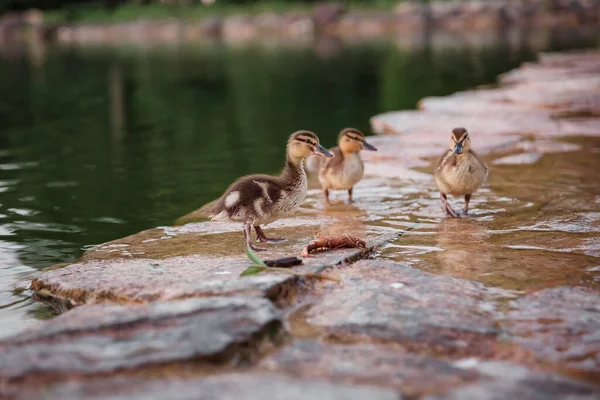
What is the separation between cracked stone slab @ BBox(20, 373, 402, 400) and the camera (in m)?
2.66

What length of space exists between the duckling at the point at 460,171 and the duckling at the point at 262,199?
1.11 meters

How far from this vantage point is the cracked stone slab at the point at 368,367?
2.84 meters

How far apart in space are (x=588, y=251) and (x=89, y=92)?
15497 mm

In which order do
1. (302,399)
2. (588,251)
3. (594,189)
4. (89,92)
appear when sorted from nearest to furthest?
1. (302,399)
2. (588,251)
3. (594,189)
4. (89,92)

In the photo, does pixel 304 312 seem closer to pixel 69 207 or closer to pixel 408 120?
pixel 69 207

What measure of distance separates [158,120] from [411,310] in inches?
421

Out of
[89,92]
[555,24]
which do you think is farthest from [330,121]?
[555,24]

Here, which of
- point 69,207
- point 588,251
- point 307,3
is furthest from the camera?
point 307,3

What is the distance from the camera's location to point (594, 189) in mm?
6281

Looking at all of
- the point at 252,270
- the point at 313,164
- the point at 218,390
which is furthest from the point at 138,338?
the point at 313,164

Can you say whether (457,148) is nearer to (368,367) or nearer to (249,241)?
(249,241)

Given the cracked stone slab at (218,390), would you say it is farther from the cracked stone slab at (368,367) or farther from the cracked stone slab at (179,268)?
the cracked stone slab at (179,268)

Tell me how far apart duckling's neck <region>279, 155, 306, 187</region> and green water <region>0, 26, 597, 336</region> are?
1.54 meters

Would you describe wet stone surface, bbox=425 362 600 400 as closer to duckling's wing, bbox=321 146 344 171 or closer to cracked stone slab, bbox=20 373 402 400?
cracked stone slab, bbox=20 373 402 400
